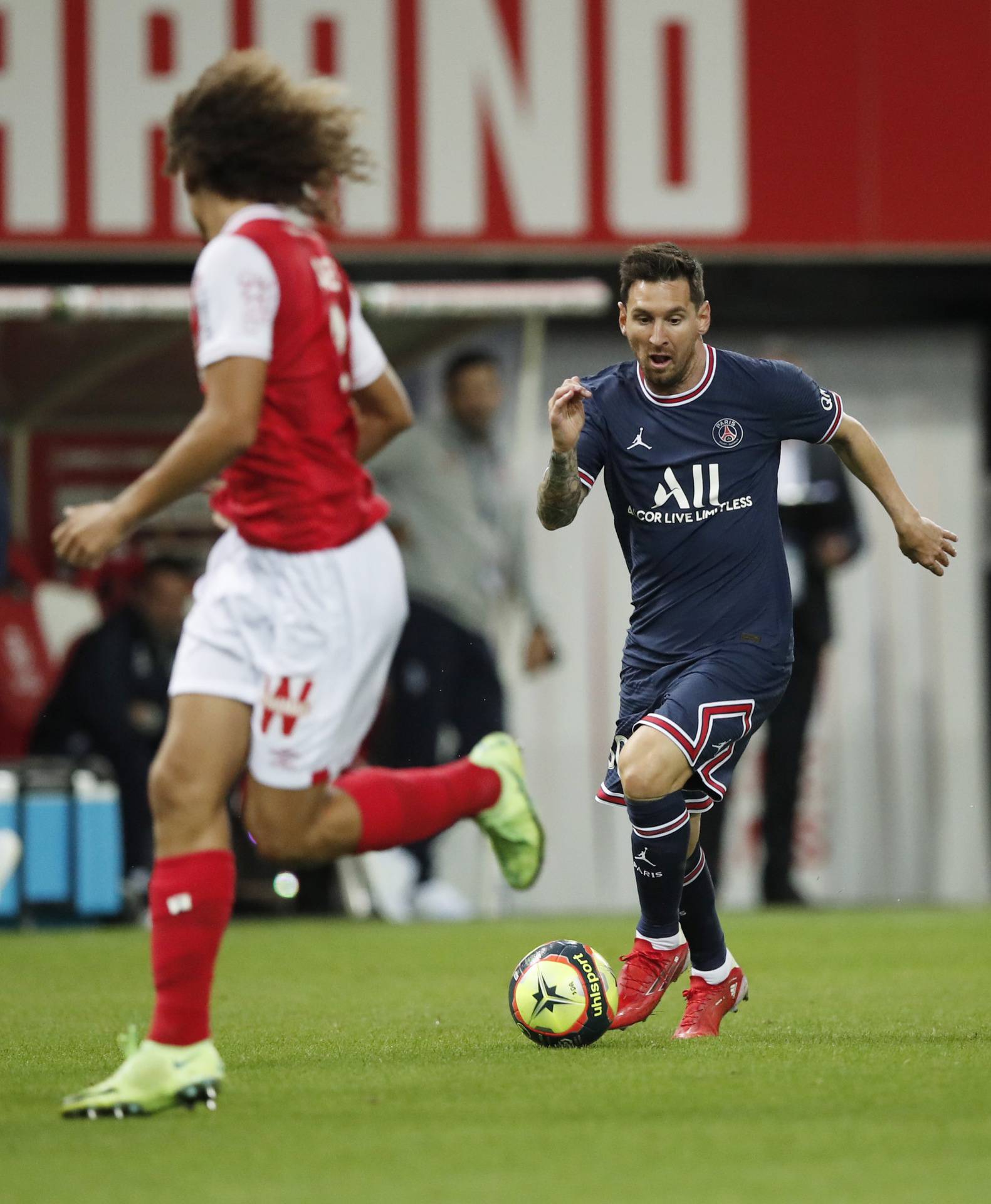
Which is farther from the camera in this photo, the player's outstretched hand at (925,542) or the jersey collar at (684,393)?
the jersey collar at (684,393)

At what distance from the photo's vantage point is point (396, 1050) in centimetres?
492

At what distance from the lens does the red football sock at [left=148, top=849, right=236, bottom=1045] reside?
3.88 meters

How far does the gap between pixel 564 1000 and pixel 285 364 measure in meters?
1.77

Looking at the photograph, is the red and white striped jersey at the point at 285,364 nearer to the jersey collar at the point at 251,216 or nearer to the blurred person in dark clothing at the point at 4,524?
the jersey collar at the point at 251,216

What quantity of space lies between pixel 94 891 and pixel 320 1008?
383 cm

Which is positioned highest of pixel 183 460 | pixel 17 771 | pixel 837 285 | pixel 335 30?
pixel 335 30

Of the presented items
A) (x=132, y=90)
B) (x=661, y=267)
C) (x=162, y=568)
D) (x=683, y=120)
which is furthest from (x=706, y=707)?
(x=132, y=90)

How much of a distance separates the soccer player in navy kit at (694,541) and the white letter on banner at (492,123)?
5588mm

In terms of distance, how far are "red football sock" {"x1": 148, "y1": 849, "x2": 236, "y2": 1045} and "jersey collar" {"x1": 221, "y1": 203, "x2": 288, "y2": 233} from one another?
1.20 metres

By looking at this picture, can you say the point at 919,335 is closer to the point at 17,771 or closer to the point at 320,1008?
the point at 17,771

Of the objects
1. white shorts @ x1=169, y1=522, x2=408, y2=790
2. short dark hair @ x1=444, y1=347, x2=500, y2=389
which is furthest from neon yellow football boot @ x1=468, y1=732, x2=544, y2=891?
short dark hair @ x1=444, y1=347, x2=500, y2=389

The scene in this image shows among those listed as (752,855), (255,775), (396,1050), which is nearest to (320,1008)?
(396,1050)

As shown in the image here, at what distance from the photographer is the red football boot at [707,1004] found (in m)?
5.16

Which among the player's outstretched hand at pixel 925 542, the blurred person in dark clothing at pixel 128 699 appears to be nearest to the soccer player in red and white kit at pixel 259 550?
the player's outstretched hand at pixel 925 542
